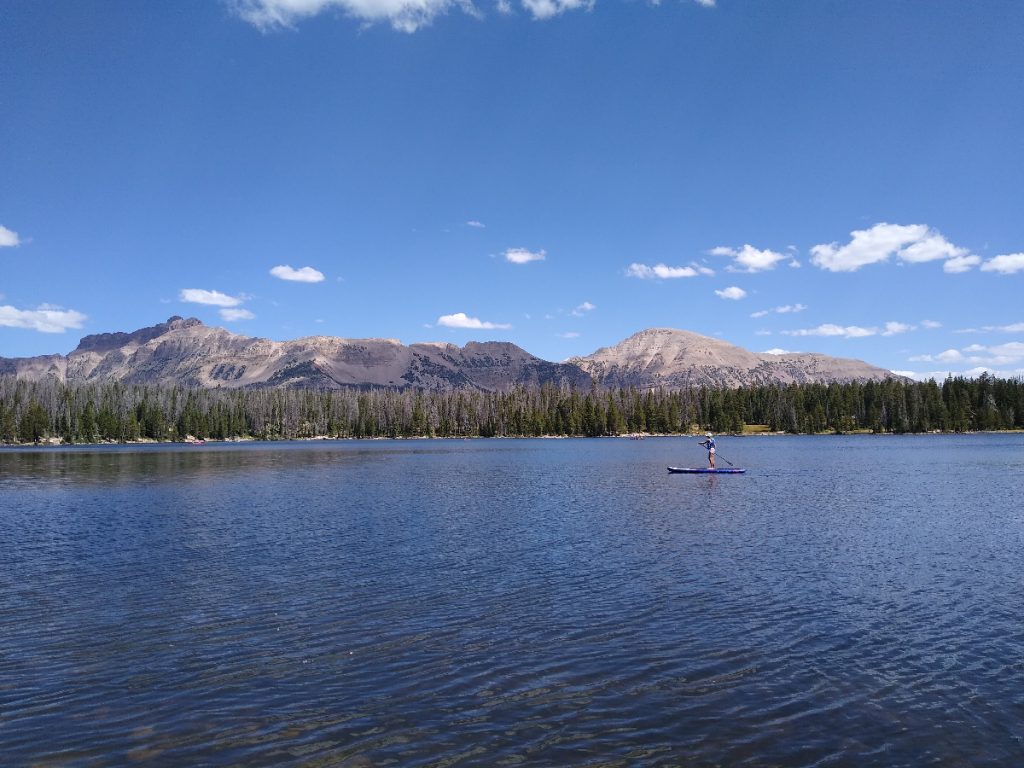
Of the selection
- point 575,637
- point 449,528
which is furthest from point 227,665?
point 449,528

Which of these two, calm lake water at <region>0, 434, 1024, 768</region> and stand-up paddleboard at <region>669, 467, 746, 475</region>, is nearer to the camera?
calm lake water at <region>0, 434, 1024, 768</region>

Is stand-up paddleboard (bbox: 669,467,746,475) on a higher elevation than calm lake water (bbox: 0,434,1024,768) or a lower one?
higher

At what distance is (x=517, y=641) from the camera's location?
65.0ft

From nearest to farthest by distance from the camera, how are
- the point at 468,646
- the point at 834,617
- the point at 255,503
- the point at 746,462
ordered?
the point at 468,646 < the point at 834,617 < the point at 255,503 < the point at 746,462

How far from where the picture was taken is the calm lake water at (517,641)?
13.5m

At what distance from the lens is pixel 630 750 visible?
13.1m

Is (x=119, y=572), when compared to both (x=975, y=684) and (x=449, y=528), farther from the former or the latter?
(x=975, y=684)

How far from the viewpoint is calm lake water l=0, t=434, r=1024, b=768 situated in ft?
44.4

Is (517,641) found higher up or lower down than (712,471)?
lower down

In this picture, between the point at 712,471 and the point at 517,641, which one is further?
the point at 712,471

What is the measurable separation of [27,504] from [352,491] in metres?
26.1

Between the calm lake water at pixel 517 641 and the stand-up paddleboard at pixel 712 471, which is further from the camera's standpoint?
the stand-up paddleboard at pixel 712 471

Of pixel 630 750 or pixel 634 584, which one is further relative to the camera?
pixel 634 584

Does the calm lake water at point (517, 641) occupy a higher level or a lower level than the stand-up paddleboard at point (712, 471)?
lower
